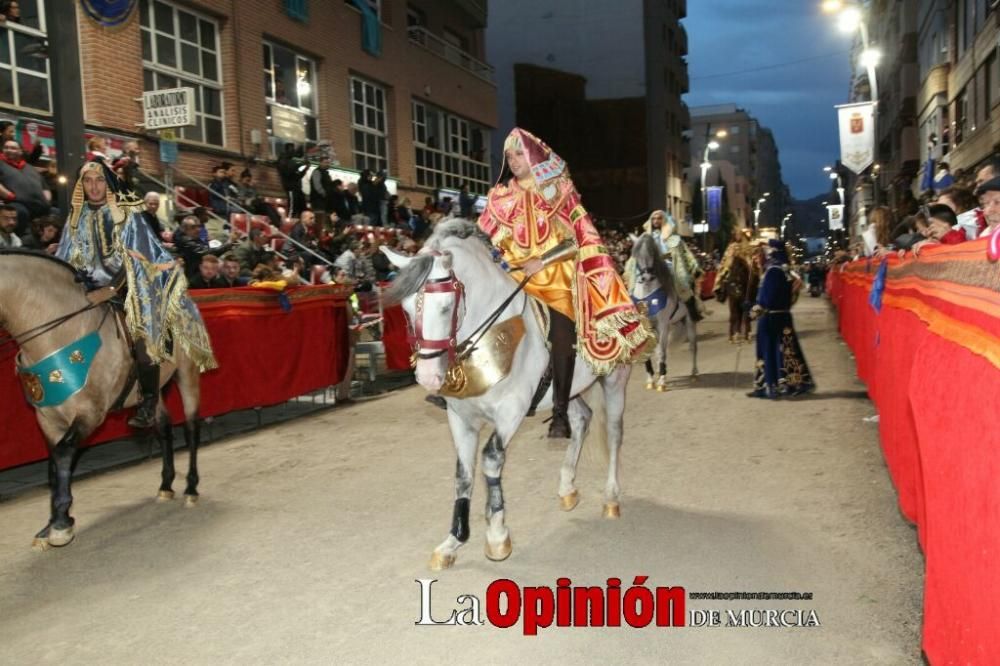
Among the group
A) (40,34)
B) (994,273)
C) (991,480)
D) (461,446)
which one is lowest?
(461,446)

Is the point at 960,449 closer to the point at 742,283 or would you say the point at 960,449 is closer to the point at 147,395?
the point at 147,395

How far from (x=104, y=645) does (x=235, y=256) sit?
8622 millimetres

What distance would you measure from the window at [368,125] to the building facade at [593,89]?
32923 mm

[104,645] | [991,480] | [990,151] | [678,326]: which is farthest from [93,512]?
[990,151]

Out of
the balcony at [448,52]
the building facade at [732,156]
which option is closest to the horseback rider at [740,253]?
the balcony at [448,52]

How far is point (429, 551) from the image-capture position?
16.5 feet

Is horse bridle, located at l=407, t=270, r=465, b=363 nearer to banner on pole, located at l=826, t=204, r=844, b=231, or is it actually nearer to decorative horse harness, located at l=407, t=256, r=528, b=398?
decorative horse harness, located at l=407, t=256, r=528, b=398

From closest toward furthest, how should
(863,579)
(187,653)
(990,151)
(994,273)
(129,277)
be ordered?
(994,273) → (187,653) → (863,579) → (129,277) → (990,151)

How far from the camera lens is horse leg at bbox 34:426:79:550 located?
5328 mm

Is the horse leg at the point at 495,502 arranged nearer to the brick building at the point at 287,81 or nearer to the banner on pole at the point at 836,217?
the brick building at the point at 287,81

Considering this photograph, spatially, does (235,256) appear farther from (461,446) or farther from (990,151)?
(990,151)

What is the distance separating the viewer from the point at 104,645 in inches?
153

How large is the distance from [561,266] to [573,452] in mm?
1631

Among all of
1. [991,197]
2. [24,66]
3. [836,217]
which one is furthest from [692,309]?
[836,217]
